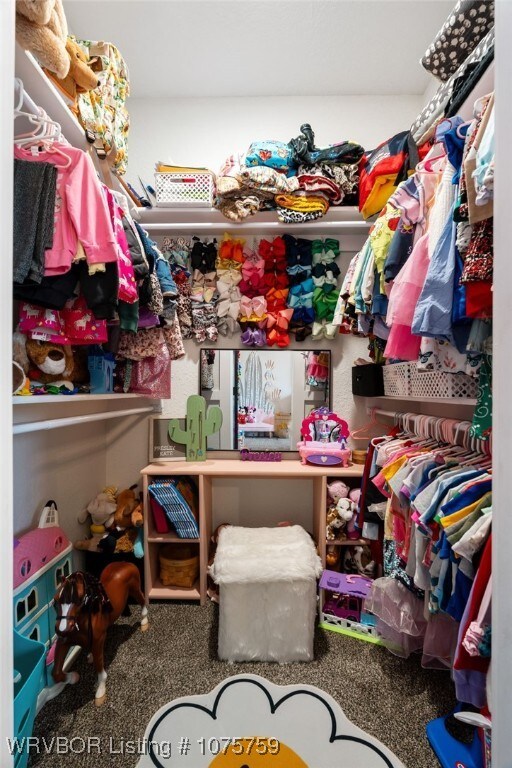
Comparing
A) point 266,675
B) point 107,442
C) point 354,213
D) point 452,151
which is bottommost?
point 266,675

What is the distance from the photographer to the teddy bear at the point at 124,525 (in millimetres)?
2053

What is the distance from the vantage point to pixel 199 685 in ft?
4.95

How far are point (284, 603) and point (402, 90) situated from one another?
326cm

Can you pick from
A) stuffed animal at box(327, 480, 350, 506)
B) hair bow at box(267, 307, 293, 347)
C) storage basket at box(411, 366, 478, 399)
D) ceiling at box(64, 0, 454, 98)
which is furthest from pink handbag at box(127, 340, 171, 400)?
ceiling at box(64, 0, 454, 98)

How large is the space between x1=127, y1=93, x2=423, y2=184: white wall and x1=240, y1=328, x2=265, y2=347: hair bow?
3.91 feet

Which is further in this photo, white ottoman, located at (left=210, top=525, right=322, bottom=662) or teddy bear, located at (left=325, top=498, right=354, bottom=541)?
teddy bear, located at (left=325, top=498, right=354, bottom=541)

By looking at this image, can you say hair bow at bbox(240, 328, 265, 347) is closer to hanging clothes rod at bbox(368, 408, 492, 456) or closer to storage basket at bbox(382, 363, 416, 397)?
storage basket at bbox(382, 363, 416, 397)

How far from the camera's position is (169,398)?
2475 mm

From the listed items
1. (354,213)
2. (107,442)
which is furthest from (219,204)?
(107,442)

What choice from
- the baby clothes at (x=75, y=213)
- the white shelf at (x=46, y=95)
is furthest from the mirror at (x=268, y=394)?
the white shelf at (x=46, y=95)

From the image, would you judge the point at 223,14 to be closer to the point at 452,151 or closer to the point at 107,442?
the point at 452,151

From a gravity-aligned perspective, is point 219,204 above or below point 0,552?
above

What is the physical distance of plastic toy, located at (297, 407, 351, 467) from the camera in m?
2.29

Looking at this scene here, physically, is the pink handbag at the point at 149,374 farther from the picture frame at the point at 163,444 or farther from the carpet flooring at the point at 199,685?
the carpet flooring at the point at 199,685
